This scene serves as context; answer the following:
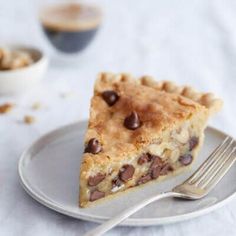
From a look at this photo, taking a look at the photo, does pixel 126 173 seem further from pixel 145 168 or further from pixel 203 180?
pixel 203 180

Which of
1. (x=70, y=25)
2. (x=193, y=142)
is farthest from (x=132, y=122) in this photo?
(x=70, y=25)

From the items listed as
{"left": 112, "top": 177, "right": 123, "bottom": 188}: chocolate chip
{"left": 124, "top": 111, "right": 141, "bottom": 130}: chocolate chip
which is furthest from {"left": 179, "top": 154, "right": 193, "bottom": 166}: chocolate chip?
{"left": 112, "top": 177, "right": 123, "bottom": 188}: chocolate chip

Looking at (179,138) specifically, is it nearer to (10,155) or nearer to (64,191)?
(64,191)

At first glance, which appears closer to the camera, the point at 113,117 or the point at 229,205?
the point at 229,205

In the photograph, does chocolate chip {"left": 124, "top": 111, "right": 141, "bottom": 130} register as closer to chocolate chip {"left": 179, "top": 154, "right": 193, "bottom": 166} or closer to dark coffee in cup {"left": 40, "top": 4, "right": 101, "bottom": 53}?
chocolate chip {"left": 179, "top": 154, "right": 193, "bottom": 166}

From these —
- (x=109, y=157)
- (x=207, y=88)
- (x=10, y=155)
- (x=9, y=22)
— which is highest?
(x=109, y=157)

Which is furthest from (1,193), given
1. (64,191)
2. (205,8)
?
(205,8)
